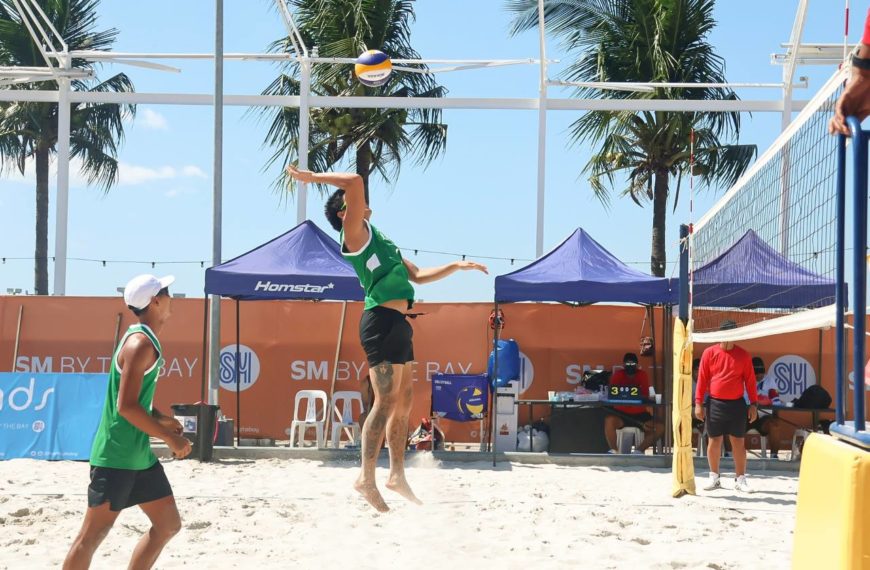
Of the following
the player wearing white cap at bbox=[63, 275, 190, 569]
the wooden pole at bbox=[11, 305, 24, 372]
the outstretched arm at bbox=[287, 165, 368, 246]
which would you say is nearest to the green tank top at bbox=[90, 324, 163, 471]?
the player wearing white cap at bbox=[63, 275, 190, 569]

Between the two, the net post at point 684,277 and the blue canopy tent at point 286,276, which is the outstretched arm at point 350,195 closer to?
the net post at point 684,277

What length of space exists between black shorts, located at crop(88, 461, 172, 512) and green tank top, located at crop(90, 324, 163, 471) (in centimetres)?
3

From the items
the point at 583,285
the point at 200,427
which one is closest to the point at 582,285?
the point at 583,285

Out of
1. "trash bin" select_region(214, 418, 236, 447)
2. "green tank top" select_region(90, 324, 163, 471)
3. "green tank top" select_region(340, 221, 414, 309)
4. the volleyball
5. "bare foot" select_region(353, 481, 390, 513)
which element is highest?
the volleyball

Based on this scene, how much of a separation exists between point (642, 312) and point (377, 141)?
9.83 meters

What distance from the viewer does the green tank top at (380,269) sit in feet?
17.3

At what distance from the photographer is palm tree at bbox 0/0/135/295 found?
2219 cm

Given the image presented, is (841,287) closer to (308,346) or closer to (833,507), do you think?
(833,507)

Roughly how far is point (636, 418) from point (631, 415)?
7 centimetres

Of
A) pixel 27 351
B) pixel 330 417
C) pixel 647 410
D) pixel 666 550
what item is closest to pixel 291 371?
pixel 330 417

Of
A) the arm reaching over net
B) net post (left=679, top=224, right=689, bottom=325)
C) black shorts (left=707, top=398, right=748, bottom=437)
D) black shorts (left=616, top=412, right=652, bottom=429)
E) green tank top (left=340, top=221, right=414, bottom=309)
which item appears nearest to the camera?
the arm reaching over net

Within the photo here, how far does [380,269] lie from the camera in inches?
210

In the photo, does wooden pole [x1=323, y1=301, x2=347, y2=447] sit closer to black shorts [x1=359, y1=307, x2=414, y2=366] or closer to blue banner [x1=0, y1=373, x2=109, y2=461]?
blue banner [x1=0, y1=373, x2=109, y2=461]

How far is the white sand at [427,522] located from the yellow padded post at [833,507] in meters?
3.27
